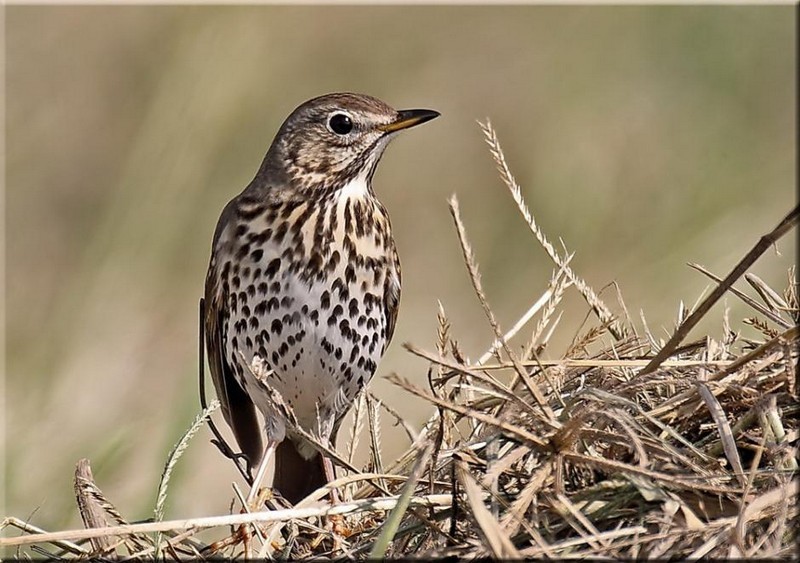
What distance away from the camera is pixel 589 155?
10023mm

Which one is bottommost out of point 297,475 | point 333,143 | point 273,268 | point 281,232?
point 297,475

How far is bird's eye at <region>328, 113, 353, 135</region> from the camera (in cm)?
524

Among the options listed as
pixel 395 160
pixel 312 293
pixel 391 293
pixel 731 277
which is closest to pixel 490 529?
pixel 731 277

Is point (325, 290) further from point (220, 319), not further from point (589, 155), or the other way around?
point (589, 155)

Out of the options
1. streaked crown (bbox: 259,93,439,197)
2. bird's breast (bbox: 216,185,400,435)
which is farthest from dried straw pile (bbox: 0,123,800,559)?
streaked crown (bbox: 259,93,439,197)

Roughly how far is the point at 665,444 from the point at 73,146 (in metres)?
7.72

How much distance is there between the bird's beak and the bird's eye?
0.42ft

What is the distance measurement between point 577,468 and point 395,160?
7.17 metres

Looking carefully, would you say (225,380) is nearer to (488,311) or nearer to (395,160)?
(488,311)

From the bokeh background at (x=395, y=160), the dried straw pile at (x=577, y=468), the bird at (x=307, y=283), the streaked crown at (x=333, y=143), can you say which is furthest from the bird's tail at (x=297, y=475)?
the bokeh background at (x=395, y=160)

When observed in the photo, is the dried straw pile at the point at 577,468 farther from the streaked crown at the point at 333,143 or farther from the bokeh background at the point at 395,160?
the bokeh background at the point at 395,160

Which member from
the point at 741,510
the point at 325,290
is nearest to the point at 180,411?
the point at 325,290

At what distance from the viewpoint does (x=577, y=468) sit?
3559mm

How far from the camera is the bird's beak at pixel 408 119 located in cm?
502
